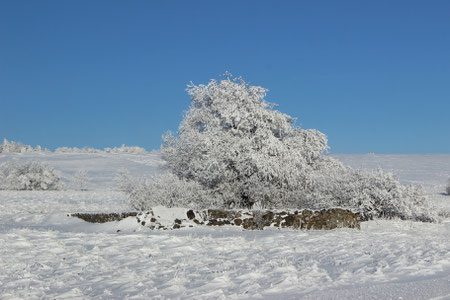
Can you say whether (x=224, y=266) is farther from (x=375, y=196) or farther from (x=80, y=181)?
(x=80, y=181)

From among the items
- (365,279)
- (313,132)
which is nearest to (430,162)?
(313,132)

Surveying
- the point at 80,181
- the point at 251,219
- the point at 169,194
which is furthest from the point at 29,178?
the point at 251,219

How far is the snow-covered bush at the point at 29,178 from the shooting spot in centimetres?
4334

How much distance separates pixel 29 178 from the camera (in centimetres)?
4375

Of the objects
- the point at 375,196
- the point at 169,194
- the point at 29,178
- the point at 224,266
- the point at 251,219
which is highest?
the point at 29,178

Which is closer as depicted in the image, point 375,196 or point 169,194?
point 375,196

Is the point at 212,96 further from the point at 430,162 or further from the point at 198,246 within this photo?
the point at 430,162

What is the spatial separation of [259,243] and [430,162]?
7295cm

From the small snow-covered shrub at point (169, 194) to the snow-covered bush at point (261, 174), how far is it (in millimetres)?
42

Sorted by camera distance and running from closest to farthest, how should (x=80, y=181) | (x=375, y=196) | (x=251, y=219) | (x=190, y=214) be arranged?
1. (x=251, y=219)
2. (x=190, y=214)
3. (x=375, y=196)
4. (x=80, y=181)

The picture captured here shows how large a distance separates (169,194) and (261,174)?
392 centimetres

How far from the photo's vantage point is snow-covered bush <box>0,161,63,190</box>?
142 feet

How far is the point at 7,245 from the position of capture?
33.6ft

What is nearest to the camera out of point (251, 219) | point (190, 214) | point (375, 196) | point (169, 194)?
point (251, 219)
